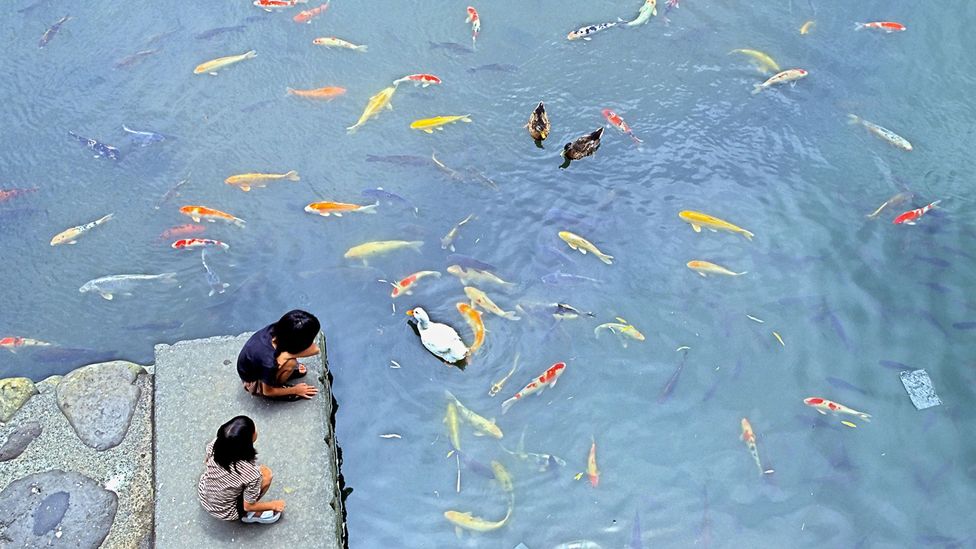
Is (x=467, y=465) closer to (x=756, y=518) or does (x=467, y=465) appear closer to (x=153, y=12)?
(x=756, y=518)

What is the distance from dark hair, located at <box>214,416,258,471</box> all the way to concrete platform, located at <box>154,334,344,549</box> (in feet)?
2.20

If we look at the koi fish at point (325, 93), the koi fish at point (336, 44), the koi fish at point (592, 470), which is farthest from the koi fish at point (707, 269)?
the koi fish at point (336, 44)

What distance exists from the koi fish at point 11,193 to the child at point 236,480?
408 centimetres

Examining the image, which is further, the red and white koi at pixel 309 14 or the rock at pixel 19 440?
the red and white koi at pixel 309 14

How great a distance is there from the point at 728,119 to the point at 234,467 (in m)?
5.80

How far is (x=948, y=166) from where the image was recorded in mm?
7523

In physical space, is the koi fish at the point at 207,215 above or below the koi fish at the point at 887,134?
below

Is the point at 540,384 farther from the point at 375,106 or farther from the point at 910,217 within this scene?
the point at 910,217

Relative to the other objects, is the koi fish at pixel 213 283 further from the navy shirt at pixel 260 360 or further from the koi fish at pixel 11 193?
the koi fish at pixel 11 193

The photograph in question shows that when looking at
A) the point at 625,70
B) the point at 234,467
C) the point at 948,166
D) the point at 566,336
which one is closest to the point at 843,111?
the point at 948,166

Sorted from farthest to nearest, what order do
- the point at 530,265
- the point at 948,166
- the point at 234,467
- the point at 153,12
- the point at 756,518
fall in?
the point at 153,12 < the point at 948,166 < the point at 530,265 < the point at 756,518 < the point at 234,467

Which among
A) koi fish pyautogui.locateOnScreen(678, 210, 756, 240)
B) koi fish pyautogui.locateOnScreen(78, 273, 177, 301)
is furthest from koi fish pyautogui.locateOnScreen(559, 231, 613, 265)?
koi fish pyautogui.locateOnScreen(78, 273, 177, 301)

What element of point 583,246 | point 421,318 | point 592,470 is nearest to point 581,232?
point 583,246

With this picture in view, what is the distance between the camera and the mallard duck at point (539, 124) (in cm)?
737
